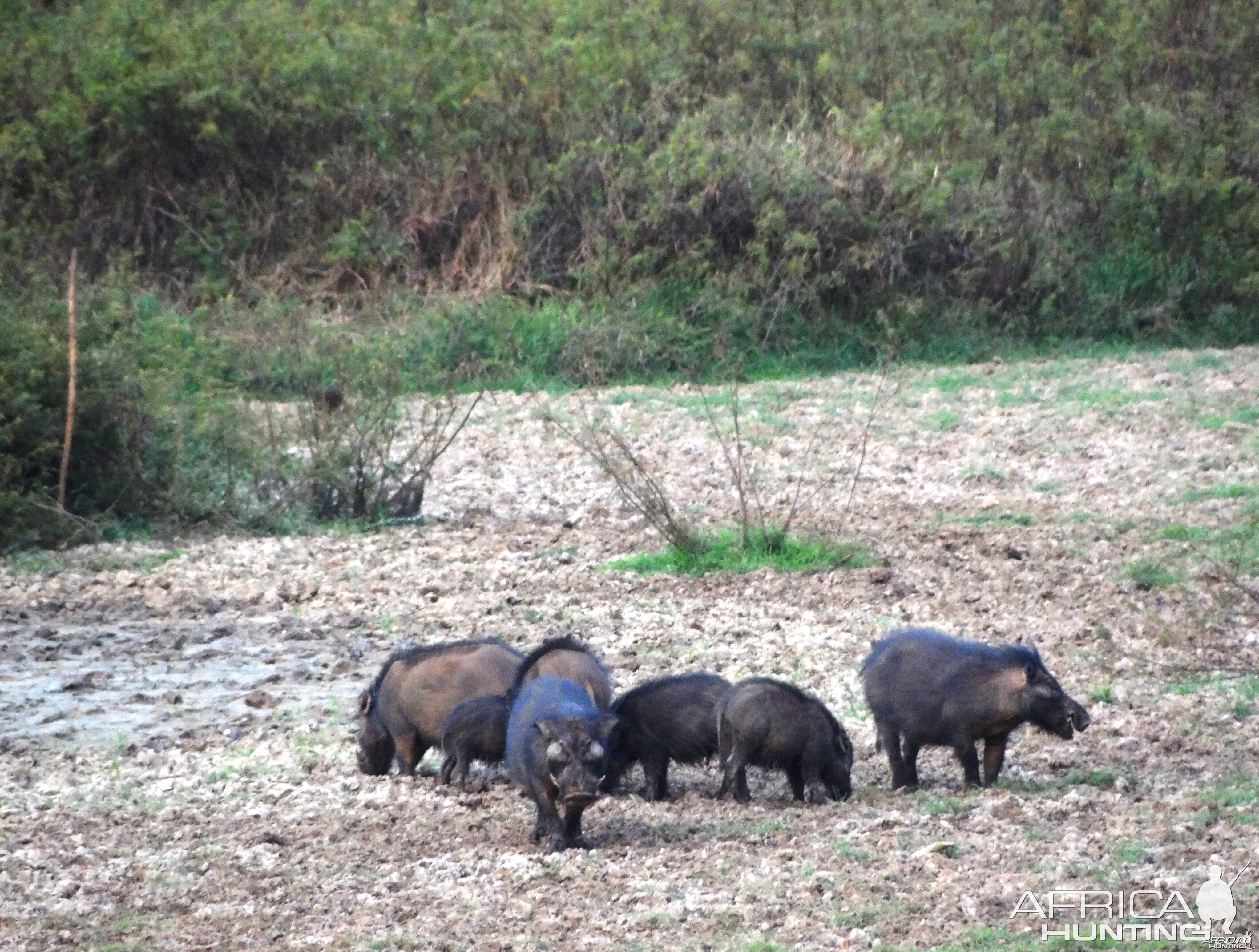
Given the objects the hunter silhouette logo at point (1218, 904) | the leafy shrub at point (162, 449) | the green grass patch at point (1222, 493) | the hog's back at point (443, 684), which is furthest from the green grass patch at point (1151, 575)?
the leafy shrub at point (162, 449)

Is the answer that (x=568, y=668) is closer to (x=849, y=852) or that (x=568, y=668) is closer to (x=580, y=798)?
(x=580, y=798)

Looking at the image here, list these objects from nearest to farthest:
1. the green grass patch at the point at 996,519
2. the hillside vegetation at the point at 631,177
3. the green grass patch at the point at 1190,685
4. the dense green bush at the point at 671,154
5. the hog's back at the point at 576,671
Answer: the hog's back at the point at 576,671
the green grass patch at the point at 1190,685
the green grass patch at the point at 996,519
the hillside vegetation at the point at 631,177
the dense green bush at the point at 671,154

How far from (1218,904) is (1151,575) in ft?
15.6

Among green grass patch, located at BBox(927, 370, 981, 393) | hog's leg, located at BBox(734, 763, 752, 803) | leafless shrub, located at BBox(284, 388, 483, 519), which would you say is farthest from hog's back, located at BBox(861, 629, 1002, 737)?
green grass patch, located at BBox(927, 370, 981, 393)

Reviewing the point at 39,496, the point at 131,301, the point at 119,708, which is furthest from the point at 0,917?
the point at 131,301

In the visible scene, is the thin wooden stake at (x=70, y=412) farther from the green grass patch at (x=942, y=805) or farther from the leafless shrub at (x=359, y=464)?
the green grass patch at (x=942, y=805)

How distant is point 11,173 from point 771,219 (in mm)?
9438

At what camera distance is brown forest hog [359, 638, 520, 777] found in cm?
673

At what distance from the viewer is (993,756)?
6.26 meters

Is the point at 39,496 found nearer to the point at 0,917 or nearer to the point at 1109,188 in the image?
the point at 0,917

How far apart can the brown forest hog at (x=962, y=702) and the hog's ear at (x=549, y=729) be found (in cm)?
143

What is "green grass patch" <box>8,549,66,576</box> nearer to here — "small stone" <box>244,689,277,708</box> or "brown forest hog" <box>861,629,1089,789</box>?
"small stone" <box>244,689,277,708</box>

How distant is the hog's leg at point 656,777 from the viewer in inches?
253
